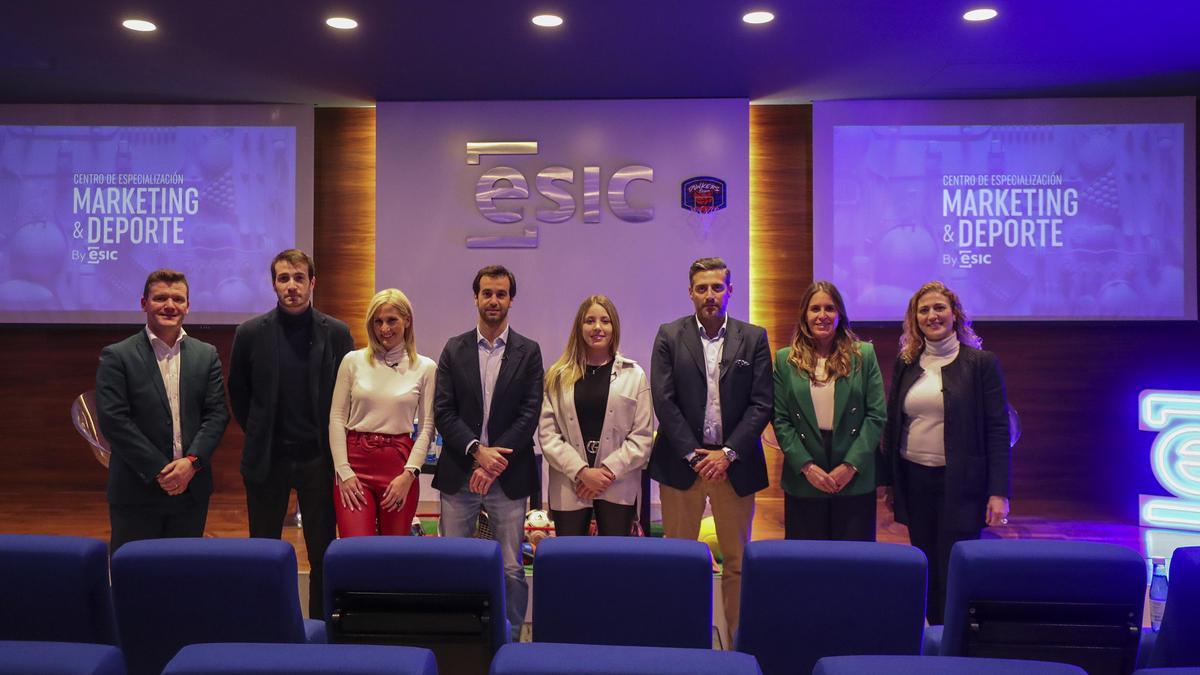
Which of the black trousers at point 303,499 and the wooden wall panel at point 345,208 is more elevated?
the wooden wall panel at point 345,208

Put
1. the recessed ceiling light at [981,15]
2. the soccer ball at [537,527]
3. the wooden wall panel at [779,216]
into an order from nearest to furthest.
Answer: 1. the soccer ball at [537,527]
2. the recessed ceiling light at [981,15]
3. the wooden wall panel at [779,216]

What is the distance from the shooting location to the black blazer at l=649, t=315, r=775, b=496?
408 cm

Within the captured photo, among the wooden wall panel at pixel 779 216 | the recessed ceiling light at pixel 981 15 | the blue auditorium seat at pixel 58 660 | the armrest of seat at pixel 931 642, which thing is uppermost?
the recessed ceiling light at pixel 981 15

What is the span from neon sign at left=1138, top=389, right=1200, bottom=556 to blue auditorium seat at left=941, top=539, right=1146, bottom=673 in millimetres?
4951

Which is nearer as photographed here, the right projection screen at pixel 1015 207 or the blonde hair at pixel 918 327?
the blonde hair at pixel 918 327

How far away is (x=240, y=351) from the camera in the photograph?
4.18 meters

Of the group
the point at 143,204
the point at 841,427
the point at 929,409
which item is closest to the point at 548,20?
the point at 841,427

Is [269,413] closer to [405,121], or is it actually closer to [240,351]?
[240,351]

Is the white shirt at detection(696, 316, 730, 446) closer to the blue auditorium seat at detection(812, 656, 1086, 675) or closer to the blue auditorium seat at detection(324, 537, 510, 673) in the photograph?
the blue auditorium seat at detection(324, 537, 510, 673)

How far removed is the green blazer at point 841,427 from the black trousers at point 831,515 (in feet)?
0.11

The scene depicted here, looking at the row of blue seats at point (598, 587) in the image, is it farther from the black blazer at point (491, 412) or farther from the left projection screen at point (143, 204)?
the left projection screen at point (143, 204)

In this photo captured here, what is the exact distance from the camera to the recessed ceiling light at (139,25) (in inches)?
222

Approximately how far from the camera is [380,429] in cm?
397

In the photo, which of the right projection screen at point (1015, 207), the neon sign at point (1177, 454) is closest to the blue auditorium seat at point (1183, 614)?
the neon sign at point (1177, 454)
